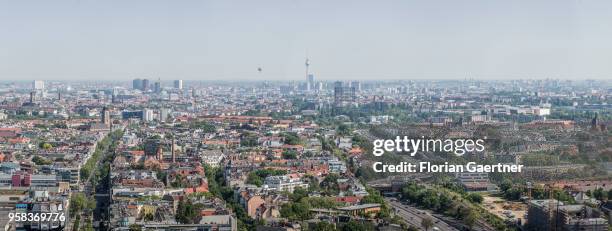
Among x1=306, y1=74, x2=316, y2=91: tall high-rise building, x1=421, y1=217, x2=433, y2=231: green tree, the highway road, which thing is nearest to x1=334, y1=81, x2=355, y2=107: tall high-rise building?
x1=306, y1=74, x2=316, y2=91: tall high-rise building

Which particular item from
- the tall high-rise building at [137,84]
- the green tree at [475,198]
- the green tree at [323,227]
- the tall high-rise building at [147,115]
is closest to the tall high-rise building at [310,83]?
the tall high-rise building at [137,84]

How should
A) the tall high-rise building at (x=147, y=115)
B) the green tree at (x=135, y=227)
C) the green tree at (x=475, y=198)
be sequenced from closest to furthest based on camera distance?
the green tree at (x=135, y=227) < the green tree at (x=475, y=198) < the tall high-rise building at (x=147, y=115)

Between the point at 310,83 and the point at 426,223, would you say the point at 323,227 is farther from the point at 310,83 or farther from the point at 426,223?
the point at 310,83

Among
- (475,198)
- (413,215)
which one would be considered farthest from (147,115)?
(413,215)

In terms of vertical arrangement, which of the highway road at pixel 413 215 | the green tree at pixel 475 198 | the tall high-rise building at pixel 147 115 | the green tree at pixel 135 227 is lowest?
the tall high-rise building at pixel 147 115

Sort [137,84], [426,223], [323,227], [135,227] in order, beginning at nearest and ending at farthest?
[135,227], [323,227], [426,223], [137,84]

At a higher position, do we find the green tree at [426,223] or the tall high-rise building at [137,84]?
the green tree at [426,223]

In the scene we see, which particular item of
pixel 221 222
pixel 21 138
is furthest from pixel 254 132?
pixel 221 222

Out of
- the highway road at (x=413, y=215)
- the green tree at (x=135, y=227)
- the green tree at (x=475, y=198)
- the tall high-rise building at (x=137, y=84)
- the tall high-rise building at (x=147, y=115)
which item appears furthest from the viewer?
the tall high-rise building at (x=137, y=84)

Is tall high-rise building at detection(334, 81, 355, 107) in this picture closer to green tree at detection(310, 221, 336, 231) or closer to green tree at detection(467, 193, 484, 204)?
green tree at detection(467, 193, 484, 204)

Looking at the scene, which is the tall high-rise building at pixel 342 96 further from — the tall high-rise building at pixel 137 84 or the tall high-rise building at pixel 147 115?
the tall high-rise building at pixel 137 84
